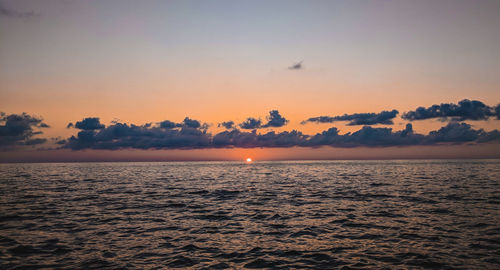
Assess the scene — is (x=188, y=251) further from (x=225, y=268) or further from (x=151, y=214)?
(x=151, y=214)

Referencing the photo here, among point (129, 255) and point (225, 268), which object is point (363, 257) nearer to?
point (225, 268)

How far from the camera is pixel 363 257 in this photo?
14.8m

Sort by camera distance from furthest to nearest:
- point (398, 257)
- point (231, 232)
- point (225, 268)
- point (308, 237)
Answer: point (231, 232), point (308, 237), point (398, 257), point (225, 268)

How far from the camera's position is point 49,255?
1516 centimetres

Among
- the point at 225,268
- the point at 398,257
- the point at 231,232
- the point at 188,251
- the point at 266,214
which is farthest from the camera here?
the point at 266,214

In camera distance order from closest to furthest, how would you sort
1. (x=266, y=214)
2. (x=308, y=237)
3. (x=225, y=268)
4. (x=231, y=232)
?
(x=225, y=268)
(x=308, y=237)
(x=231, y=232)
(x=266, y=214)

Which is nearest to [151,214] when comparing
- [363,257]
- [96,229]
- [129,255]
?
[96,229]

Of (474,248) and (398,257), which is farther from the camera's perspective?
(474,248)

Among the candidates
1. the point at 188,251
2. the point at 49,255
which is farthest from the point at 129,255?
the point at 49,255

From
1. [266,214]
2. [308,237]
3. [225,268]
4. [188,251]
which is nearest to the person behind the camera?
[225,268]

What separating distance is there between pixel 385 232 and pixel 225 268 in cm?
1178

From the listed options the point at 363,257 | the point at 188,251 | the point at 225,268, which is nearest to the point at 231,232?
the point at 188,251

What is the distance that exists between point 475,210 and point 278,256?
2212 cm

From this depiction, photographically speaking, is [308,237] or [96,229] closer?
[308,237]
